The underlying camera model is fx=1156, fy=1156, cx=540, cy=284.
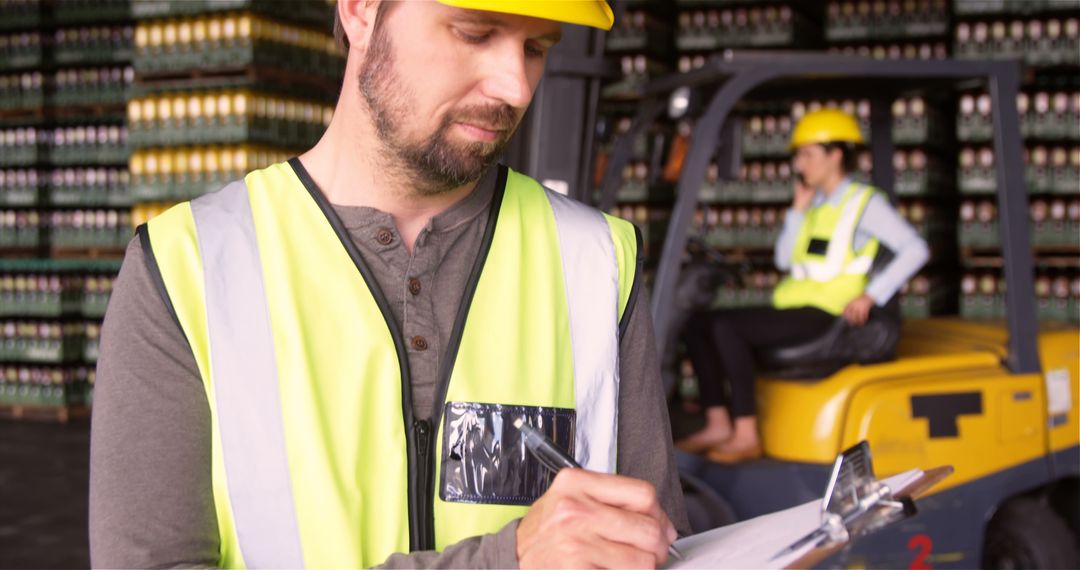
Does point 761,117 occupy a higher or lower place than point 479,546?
higher

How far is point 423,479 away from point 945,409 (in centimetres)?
351

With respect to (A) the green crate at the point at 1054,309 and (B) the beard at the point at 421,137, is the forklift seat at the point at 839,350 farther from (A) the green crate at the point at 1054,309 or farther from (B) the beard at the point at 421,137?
(A) the green crate at the point at 1054,309

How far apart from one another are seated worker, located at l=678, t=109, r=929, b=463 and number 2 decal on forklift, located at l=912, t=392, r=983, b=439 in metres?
0.39

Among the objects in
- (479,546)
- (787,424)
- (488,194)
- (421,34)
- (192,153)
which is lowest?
(787,424)

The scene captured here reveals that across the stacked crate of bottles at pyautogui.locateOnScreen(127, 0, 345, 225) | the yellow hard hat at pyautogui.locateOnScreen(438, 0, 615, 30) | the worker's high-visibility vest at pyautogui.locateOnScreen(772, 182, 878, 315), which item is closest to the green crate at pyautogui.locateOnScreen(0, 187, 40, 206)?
the stacked crate of bottles at pyautogui.locateOnScreen(127, 0, 345, 225)

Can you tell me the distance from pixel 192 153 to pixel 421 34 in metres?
7.71

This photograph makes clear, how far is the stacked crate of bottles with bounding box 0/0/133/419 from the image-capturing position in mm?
9828

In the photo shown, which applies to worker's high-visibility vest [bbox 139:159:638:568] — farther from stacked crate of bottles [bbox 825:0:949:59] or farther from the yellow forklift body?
stacked crate of bottles [bbox 825:0:949:59]

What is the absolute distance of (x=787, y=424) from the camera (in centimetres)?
452

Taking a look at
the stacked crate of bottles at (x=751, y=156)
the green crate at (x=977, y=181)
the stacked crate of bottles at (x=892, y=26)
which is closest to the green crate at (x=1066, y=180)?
the green crate at (x=977, y=181)

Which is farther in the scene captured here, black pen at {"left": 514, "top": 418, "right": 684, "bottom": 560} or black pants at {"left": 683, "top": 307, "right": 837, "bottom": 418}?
black pants at {"left": 683, "top": 307, "right": 837, "bottom": 418}

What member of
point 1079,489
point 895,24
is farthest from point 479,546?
point 895,24

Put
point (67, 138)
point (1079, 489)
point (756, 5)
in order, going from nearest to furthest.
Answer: point (1079, 489), point (756, 5), point (67, 138)

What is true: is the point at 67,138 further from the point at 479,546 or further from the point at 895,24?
the point at 479,546
